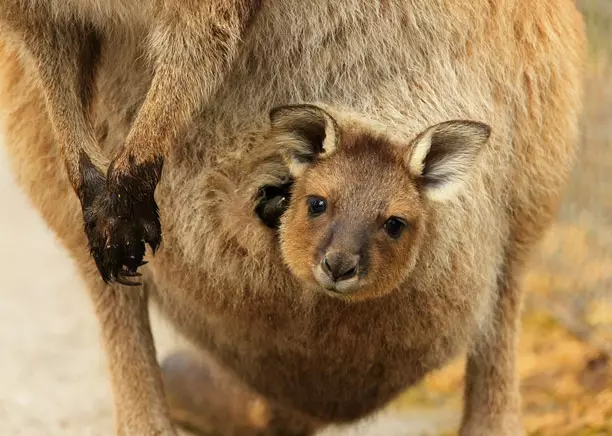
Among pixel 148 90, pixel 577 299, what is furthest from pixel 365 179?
pixel 577 299

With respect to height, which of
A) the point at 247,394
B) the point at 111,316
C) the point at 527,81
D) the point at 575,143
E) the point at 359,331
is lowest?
the point at 247,394

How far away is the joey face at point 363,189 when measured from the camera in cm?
316

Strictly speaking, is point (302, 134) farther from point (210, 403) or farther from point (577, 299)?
point (577, 299)

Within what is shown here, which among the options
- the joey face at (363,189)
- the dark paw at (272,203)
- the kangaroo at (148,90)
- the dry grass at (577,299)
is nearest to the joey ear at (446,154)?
the joey face at (363,189)

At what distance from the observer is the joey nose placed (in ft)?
10.0

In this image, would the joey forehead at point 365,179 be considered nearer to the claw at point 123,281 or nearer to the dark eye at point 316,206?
the dark eye at point 316,206

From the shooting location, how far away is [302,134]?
3301 mm

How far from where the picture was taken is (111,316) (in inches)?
158

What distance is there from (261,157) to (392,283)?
0.54 meters

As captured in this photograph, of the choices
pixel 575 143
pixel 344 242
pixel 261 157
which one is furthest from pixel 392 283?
pixel 575 143

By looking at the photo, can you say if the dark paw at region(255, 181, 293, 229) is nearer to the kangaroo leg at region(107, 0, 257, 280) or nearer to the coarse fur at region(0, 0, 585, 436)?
the coarse fur at region(0, 0, 585, 436)

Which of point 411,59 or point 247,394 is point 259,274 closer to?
point 411,59

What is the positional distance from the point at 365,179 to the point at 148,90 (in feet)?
2.26

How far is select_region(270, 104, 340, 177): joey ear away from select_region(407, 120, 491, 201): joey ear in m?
0.23
